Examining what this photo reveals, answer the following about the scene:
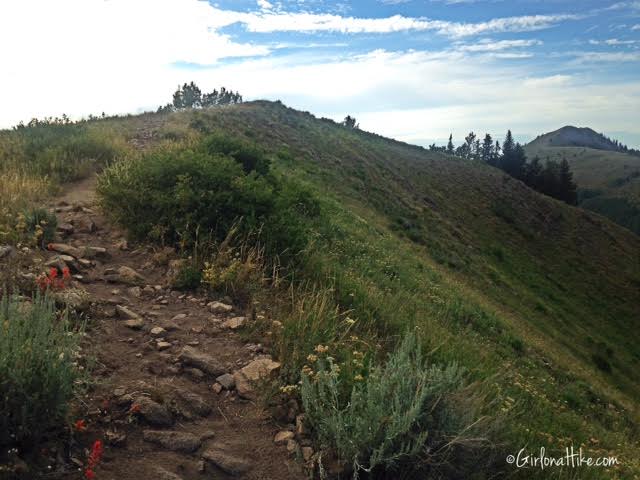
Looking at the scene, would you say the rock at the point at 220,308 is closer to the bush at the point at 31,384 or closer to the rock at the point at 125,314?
the rock at the point at 125,314

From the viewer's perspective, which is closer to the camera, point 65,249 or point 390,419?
point 390,419

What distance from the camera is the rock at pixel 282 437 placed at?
335 cm

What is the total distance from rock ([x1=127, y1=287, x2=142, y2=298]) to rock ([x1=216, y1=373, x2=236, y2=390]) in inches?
71.1

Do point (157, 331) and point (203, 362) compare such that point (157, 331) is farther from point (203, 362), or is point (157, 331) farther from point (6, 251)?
point (6, 251)

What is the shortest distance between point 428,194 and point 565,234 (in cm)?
1493

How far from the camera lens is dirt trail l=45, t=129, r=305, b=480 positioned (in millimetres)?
3021

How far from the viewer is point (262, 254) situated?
6.13 metres

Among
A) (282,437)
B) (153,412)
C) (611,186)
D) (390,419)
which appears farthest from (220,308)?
(611,186)

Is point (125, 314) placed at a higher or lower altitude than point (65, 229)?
lower

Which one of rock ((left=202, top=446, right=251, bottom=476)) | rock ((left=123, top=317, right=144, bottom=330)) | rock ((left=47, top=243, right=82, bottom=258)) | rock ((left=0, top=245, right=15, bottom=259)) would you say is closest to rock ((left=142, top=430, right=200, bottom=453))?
rock ((left=202, top=446, right=251, bottom=476))

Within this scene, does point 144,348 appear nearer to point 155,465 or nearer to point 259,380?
point 259,380

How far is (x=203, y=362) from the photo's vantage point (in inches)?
159

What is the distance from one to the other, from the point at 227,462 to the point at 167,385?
3.01ft

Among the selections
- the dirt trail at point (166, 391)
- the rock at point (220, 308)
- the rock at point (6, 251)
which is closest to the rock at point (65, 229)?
the dirt trail at point (166, 391)
